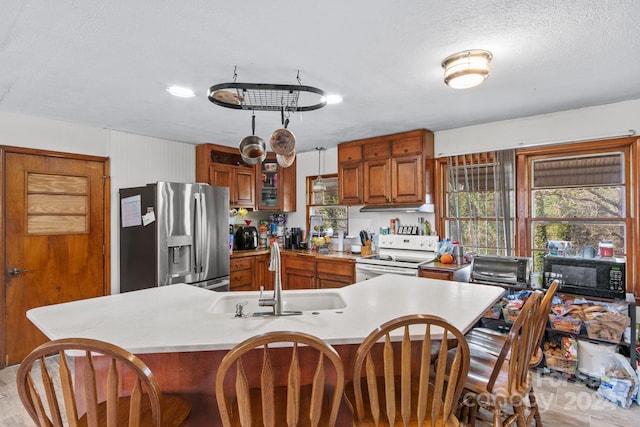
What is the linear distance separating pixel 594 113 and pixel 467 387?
8.96ft

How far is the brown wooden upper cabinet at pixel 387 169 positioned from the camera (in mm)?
3729

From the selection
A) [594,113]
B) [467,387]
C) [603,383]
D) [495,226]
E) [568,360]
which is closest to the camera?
[467,387]

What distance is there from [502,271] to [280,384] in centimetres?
236

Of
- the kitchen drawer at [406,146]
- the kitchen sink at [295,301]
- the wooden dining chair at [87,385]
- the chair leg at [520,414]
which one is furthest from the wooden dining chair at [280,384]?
the kitchen drawer at [406,146]

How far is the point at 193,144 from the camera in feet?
14.5

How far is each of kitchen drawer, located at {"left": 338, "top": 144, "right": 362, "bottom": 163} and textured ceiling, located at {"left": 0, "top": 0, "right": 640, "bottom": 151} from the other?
1130mm

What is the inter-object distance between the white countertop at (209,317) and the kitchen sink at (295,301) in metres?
0.03

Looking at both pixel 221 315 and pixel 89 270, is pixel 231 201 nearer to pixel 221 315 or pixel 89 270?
pixel 89 270

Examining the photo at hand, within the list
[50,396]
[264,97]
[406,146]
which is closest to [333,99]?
[264,97]

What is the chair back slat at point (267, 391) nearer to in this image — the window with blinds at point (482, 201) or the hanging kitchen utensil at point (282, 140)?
the hanging kitchen utensil at point (282, 140)

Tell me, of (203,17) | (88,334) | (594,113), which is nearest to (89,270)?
(88,334)

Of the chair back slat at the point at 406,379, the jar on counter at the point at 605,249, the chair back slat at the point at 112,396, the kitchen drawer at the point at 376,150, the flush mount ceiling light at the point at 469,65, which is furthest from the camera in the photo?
the kitchen drawer at the point at 376,150

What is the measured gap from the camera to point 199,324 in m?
1.54

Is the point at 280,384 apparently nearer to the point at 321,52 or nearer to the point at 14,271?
the point at 321,52
